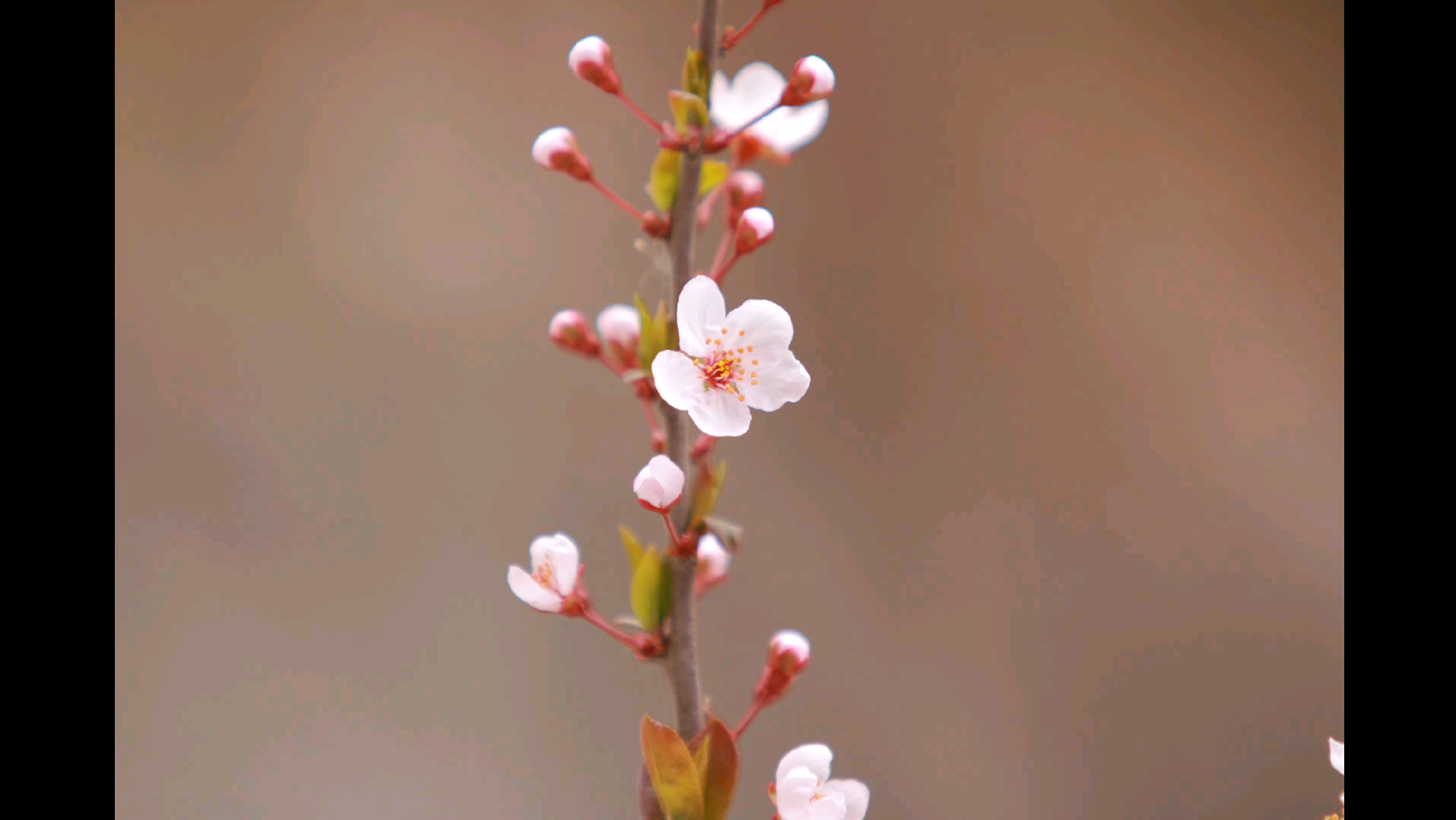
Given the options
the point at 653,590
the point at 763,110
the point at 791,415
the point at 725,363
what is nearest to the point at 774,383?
the point at 725,363

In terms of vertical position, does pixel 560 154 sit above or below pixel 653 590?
above

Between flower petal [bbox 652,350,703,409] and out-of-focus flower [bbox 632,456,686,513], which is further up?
flower petal [bbox 652,350,703,409]

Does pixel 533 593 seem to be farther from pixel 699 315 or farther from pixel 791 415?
pixel 791 415

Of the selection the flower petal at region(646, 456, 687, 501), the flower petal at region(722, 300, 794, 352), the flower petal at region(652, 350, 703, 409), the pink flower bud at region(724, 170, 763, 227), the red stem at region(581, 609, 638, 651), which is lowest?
the red stem at region(581, 609, 638, 651)

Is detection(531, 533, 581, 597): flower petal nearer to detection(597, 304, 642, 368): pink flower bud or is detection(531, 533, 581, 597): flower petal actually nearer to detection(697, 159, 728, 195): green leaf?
detection(597, 304, 642, 368): pink flower bud

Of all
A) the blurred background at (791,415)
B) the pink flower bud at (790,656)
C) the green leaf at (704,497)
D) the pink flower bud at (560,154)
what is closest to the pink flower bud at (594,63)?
the pink flower bud at (560,154)

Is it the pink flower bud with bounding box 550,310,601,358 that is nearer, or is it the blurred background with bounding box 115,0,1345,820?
the pink flower bud with bounding box 550,310,601,358

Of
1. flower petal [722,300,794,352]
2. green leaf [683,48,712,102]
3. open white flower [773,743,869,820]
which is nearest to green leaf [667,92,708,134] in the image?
green leaf [683,48,712,102]

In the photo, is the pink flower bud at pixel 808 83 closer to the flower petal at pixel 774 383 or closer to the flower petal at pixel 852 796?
the flower petal at pixel 774 383
